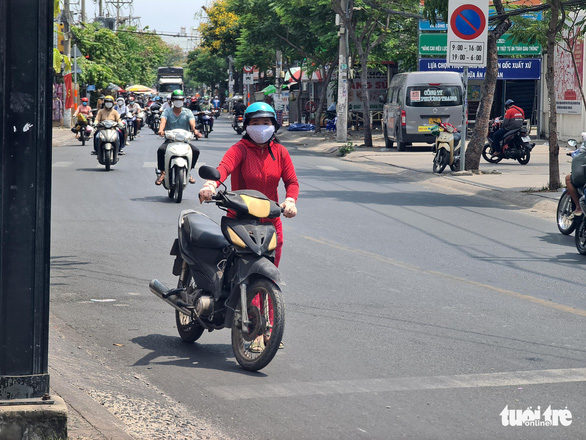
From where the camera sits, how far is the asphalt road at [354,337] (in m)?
5.00

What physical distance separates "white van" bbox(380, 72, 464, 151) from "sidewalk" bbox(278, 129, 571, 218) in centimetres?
73

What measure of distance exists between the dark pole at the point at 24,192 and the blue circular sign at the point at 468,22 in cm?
1601

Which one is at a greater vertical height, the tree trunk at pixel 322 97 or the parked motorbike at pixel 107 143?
the tree trunk at pixel 322 97

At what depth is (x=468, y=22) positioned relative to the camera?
19.4 metres

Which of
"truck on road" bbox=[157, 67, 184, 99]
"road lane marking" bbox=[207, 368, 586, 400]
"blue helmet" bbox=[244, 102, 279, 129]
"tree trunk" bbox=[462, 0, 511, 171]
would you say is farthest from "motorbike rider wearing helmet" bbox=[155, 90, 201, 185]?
"truck on road" bbox=[157, 67, 184, 99]

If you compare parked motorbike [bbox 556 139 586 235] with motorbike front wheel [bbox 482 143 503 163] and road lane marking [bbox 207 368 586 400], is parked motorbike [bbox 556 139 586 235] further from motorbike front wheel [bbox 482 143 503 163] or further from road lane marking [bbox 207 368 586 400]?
motorbike front wheel [bbox 482 143 503 163]

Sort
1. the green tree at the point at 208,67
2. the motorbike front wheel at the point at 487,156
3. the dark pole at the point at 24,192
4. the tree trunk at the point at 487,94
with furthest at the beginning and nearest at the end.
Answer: the green tree at the point at 208,67
the motorbike front wheel at the point at 487,156
the tree trunk at the point at 487,94
the dark pole at the point at 24,192

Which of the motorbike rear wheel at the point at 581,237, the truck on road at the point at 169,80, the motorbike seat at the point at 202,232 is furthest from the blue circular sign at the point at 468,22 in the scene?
the truck on road at the point at 169,80

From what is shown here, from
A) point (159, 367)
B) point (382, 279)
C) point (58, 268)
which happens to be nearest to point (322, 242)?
point (382, 279)

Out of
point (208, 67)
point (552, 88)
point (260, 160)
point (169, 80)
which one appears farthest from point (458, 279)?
point (208, 67)

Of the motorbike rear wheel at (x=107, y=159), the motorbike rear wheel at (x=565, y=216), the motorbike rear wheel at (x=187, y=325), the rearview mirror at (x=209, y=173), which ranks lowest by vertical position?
the motorbike rear wheel at (x=187, y=325)

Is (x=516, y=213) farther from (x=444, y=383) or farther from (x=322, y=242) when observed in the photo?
(x=444, y=383)

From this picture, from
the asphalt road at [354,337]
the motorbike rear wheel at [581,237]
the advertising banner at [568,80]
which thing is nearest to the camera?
the asphalt road at [354,337]

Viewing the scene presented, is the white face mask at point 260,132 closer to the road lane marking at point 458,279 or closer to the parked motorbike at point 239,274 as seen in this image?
the parked motorbike at point 239,274
